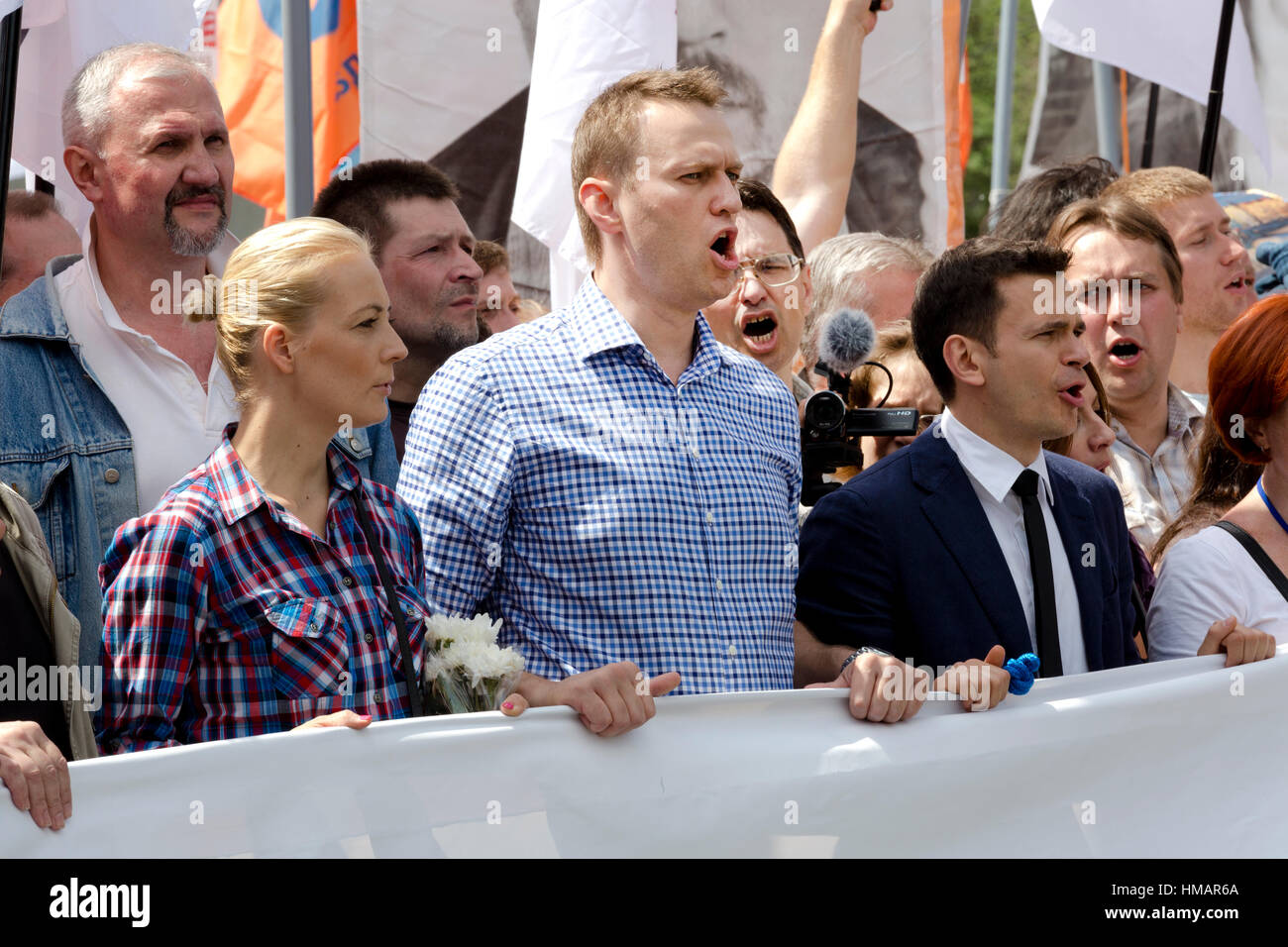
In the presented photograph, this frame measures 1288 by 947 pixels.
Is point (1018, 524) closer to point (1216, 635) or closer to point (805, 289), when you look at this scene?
point (1216, 635)

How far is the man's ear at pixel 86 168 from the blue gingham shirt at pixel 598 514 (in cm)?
116

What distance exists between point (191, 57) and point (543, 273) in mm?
3361

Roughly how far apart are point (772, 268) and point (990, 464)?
3.62ft

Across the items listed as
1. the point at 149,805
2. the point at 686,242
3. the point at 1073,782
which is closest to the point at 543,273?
the point at 686,242

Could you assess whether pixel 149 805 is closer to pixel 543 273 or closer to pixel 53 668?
pixel 53 668

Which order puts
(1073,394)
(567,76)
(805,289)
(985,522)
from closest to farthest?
1. (985,522)
2. (1073,394)
3. (805,289)
4. (567,76)

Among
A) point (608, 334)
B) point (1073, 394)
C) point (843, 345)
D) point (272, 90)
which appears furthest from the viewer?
point (272, 90)

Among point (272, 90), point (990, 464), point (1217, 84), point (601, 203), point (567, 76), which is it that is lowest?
point (990, 464)

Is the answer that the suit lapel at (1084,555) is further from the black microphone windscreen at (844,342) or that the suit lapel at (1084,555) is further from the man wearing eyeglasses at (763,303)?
the man wearing eyeglasses at (763,303)

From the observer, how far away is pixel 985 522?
366 centimetres

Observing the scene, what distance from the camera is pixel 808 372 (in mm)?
5438

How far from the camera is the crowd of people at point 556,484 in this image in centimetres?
279

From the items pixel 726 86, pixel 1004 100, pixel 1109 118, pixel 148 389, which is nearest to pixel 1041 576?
pixel 148 389

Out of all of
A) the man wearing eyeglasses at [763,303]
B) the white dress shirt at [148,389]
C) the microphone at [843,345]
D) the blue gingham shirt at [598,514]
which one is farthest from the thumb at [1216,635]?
the white dress shirt at [148,389]
